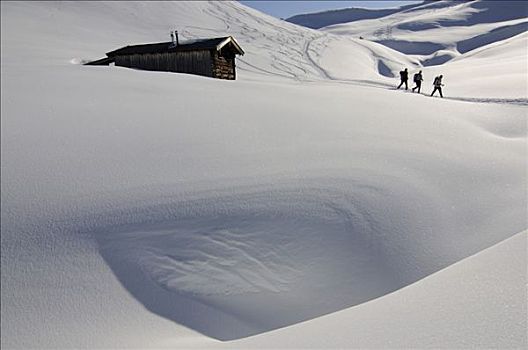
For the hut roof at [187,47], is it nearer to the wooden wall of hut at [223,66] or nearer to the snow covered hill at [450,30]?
the wooden wall of hut at [223,66]

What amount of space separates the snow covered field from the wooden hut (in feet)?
19.5

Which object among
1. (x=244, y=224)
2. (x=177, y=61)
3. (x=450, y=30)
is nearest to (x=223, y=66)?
(x=177, y=61)

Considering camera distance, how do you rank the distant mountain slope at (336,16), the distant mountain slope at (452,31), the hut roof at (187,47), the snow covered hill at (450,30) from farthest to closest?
the distant mountain slope at (336,16), the snow covered hill at (450,30), the distant mountain slope at (452,31), the hut roof at (187,47)

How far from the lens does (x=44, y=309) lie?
284 cm

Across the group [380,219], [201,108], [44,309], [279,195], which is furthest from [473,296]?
[201,108]

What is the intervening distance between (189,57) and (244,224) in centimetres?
1002

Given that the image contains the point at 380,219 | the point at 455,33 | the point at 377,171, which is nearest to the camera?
the point at 380,219

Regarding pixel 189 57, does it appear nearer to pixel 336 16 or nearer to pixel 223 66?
pixel 223 66

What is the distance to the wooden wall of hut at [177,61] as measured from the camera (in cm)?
1237

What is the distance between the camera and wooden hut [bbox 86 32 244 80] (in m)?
12.3

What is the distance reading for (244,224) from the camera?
3.79 meters

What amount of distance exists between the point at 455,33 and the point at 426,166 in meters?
71.5

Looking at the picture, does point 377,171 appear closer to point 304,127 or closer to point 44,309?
point 304,127

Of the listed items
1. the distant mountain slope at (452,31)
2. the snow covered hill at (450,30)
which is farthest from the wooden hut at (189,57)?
the snow covered hill at (450,30)
